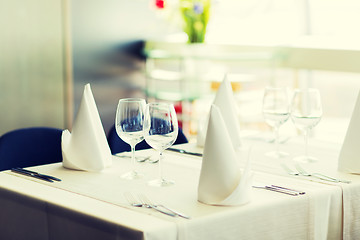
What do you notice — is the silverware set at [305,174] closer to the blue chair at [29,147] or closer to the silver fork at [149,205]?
the silver fork at [149,205]

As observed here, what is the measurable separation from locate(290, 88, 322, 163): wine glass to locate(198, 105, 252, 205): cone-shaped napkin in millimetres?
524

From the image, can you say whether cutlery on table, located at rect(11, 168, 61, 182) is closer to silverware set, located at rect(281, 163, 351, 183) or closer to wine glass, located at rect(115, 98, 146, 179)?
wine glass, located at rect(115, 98, 146, 179)

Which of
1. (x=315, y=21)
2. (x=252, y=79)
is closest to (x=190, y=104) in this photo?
(x=252, y=79)

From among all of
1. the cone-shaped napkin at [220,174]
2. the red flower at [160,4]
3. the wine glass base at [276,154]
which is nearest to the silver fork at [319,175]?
the wine glass base at [276,154]

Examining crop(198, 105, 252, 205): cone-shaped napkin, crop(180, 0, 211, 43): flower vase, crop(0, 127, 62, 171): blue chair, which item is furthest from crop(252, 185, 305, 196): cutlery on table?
crop(180, 0, 211, 43): flower vase

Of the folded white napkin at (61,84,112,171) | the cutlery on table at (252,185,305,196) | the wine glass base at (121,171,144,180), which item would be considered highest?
the folded white napkin at (61,84,112,171)

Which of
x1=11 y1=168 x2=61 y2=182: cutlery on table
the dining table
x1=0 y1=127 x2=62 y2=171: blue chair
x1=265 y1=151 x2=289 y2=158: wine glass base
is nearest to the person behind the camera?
the dining table

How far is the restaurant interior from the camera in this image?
142cm

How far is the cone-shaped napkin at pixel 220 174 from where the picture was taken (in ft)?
4.61

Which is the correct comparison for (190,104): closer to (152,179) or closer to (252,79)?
(252,79)

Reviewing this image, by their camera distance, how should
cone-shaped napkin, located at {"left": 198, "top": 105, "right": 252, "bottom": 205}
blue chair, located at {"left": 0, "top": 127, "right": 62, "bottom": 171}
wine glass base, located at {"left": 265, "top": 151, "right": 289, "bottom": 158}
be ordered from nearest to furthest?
1. cone-shaped napkin, located at {"left": 198, "top": 105, "right": 252, "bottom": 205}
2. wine glass base, located at {"left": 265, "top": 151, "right": 289, "bottom": 158}
3. blue chair, located at {"left": 0, "top": 127, "right": 62, "bottom": 171}

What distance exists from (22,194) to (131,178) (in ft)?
1.05

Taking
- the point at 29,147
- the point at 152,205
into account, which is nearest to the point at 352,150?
the point at 152,205

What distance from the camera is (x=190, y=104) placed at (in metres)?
4.59
